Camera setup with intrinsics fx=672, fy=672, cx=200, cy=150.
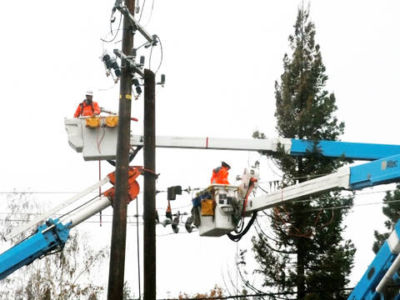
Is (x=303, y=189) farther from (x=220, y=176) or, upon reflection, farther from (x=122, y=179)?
(x=122, y=179)

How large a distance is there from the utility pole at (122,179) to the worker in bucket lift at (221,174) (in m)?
3.15

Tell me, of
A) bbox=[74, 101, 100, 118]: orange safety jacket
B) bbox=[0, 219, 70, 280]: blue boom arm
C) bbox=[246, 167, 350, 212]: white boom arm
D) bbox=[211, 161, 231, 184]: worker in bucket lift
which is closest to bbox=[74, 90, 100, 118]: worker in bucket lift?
bbox=[74, 101, 100, 118]: orange safety jacket

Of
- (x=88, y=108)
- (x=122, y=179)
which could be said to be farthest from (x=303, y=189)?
(x=88, y=108)

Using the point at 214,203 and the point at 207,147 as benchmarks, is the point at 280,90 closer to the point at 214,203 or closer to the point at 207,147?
the point at 207,147

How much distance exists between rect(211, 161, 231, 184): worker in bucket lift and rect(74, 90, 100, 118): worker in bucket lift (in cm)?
303

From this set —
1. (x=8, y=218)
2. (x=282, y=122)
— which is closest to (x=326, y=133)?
(x=282, y=122)

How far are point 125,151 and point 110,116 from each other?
331 centimetres

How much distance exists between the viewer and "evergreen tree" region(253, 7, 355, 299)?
20719 mm

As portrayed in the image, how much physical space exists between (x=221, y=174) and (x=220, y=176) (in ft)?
0.16

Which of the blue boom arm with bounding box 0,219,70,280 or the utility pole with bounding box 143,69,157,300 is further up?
the utility pole with bounding box 143,69,157,300

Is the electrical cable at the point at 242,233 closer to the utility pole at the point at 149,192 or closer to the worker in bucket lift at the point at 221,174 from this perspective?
the worker in bucket lift at the point at 221,174

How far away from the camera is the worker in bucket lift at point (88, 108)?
15.1m

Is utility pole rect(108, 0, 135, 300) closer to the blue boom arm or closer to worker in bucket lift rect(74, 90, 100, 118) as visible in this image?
worker in bucket lift rect(74, 90, 100, 118)

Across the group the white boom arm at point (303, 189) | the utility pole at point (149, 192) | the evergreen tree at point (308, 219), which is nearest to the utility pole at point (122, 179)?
the utility pole at point (149, 192)
